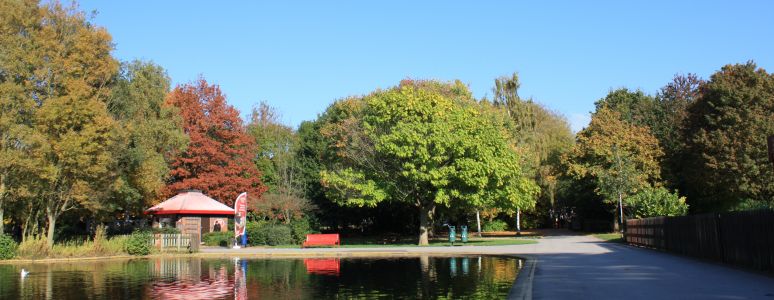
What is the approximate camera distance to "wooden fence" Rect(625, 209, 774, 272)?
1716 cm

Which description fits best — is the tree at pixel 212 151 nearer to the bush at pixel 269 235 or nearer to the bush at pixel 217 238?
the bush at pixel 217 238

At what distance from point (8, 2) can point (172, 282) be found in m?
20.2

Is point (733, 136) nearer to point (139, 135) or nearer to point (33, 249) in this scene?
point (139, 135)

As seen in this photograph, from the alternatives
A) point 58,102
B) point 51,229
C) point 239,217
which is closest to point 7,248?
point 51,229

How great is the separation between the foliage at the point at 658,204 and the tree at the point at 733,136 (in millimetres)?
9974

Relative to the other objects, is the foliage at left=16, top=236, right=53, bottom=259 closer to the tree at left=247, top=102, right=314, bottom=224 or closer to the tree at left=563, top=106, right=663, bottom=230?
the tree at left=247, top=102, right=314, bottom=224

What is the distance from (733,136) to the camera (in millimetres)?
43031

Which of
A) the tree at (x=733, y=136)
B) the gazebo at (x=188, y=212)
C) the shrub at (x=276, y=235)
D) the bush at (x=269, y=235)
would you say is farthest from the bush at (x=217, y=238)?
the tree at (x=733, y=136)

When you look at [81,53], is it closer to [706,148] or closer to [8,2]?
[8,2]

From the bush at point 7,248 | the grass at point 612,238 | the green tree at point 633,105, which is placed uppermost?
the green tree at point 633,105

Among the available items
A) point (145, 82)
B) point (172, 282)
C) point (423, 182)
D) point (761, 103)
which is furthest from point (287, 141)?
point (172, 282)

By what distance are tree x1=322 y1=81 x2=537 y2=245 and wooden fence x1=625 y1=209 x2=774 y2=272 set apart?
9727 mm

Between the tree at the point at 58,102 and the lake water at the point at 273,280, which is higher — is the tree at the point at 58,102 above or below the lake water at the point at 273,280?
above

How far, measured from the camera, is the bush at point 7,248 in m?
29.1
